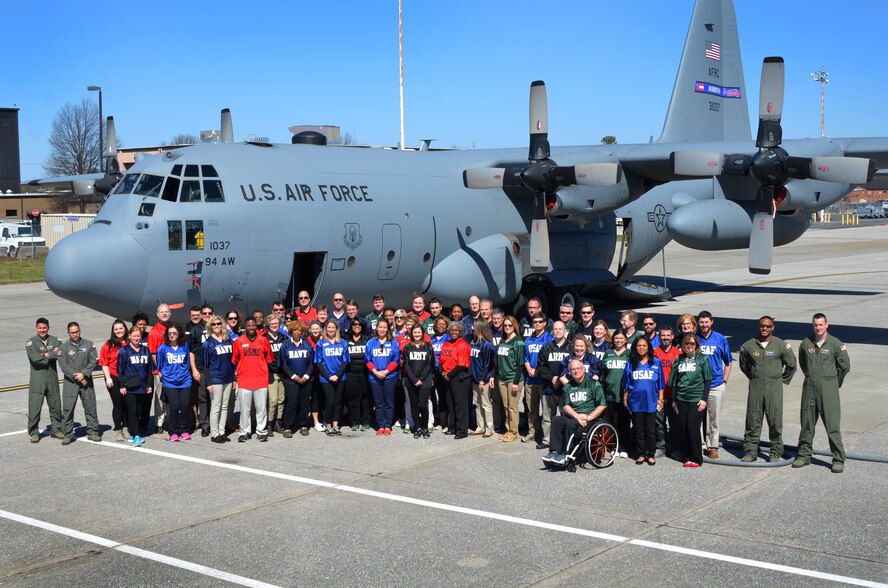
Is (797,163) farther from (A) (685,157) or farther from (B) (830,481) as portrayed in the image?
(B) (830,481)

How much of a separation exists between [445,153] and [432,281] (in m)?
3.37

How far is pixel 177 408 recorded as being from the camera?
1216 centimetres

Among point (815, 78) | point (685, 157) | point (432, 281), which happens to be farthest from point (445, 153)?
point (815, 78)

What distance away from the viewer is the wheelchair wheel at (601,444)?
10492 millimetres

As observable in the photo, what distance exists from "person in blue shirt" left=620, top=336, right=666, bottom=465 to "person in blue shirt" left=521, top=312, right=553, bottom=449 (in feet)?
4.70

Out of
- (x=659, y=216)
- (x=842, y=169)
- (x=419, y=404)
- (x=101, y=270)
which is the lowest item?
(x=419, y=404)

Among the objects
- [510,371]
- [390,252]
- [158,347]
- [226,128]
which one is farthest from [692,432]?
[226,128]

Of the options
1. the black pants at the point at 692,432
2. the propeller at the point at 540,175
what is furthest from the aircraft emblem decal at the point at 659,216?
the black pants at the point at 692,432

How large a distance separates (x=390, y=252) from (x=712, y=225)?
6549 millimetres

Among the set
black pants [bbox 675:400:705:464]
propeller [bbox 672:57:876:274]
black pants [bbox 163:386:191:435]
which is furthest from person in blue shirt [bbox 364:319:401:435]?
propeller [bbox 672:57:876:274]

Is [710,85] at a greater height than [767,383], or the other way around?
[710,85]

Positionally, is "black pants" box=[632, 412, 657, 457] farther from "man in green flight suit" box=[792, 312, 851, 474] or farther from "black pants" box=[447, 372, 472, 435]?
"black pants" box=[447, 372, 472, 435]

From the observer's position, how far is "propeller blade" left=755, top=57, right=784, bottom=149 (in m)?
17.0

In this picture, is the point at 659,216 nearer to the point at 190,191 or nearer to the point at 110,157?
the point at 190,191
